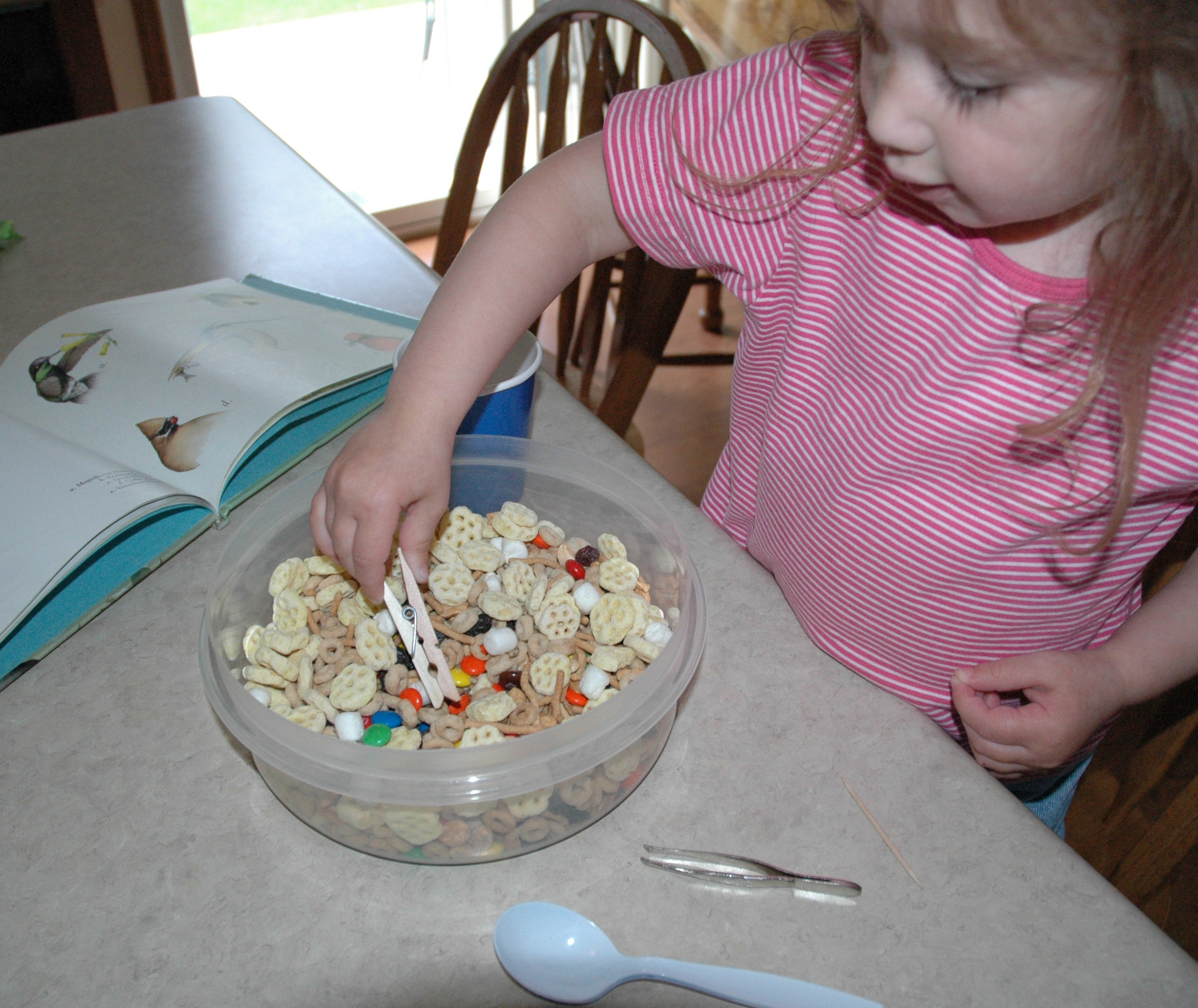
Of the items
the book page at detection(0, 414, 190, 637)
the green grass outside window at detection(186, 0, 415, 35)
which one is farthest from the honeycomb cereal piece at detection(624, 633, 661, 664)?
the green grass outside window at detection(186, 0, 415, 35)

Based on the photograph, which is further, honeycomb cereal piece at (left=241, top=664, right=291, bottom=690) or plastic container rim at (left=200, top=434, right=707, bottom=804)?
honeycomb cereal piece at (left=241, top=664, right=291, bottom=690)

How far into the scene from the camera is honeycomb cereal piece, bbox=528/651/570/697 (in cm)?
53

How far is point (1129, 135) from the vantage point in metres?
0.44

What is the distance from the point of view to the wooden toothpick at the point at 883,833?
47cm

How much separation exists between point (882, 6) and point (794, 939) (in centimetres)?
43

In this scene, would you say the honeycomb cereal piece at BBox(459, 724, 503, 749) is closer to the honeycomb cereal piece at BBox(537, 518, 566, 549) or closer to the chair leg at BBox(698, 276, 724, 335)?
the honeycomb cereal piece at BBox(537, 518, 566, 549)

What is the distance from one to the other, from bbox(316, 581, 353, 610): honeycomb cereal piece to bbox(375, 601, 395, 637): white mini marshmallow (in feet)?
0.12

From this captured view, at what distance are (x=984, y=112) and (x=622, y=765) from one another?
350mm

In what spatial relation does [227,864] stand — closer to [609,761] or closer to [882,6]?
[609,761]

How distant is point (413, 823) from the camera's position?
0.44 m

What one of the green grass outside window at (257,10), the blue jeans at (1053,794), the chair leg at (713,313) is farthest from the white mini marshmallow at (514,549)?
the green grass outside window at (257,10)

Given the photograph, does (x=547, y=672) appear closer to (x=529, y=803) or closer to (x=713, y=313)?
(x=529, y=803)

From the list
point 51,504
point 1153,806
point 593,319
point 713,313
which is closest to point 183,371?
point 51,504

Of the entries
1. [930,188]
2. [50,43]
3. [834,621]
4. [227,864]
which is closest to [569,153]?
[930,188]
